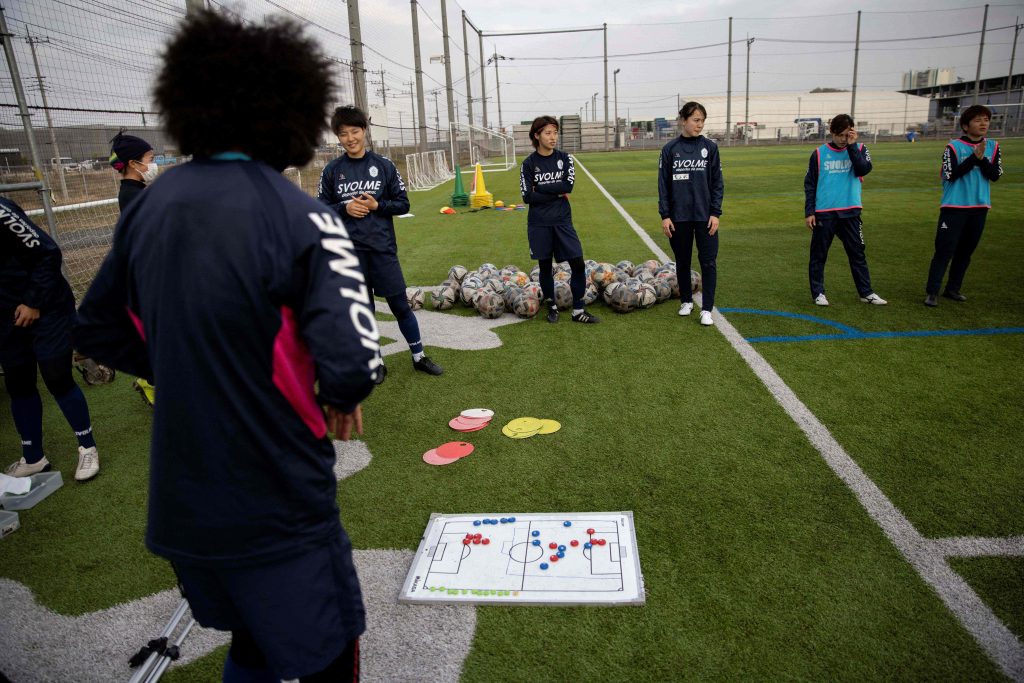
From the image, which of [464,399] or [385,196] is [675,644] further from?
[385,196]

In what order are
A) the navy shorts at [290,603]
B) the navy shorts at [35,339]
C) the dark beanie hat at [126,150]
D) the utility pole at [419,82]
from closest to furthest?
the navy shorts at [290,603] < the navy shorts at [35,339] < the dark beanie hat at [126,150] < the utility pole at [419,82]

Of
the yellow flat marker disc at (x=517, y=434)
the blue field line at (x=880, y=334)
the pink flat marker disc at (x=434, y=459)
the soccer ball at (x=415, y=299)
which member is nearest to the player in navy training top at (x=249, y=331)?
the pink flat marker disc at (x=434, y=459)

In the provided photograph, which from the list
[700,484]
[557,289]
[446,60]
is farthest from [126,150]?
[446,60]

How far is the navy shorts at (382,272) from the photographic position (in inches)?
224

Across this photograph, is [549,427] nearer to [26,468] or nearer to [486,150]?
[26,468]

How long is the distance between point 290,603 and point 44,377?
12.7 feet

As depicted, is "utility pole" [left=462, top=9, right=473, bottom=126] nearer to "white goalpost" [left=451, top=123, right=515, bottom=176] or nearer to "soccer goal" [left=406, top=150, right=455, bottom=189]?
"white goalpost" [left=451, top=123, right=515, bottom=176]

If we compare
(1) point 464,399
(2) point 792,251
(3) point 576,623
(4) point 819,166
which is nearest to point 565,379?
(1) point 464,399

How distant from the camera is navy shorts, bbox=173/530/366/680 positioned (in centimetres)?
166

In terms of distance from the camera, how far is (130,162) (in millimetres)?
5051

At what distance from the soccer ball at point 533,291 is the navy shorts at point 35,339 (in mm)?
4604

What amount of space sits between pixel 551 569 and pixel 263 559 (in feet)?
6.07

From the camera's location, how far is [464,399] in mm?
5488

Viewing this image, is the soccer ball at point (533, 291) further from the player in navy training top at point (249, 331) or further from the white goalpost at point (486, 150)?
the white goalpost at point (486, 150)
